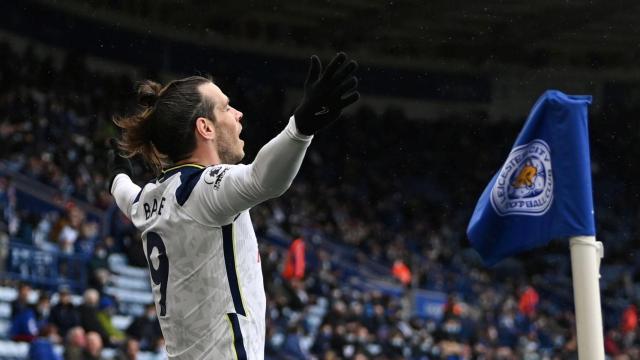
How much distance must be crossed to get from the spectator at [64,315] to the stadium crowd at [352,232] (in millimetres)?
16

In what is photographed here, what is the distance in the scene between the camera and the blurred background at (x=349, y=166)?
577 inches

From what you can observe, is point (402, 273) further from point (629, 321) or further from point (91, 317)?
point (91, 317)

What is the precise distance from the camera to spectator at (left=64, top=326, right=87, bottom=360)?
10734mm

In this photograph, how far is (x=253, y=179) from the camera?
2645 mm

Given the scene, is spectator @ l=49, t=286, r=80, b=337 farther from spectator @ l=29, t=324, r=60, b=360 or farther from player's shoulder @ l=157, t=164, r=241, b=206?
player's shoulder @ l=157, t=164, r=241, b=206

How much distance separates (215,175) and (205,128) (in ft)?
1.15

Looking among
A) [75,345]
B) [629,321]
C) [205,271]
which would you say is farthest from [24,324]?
[629,321]

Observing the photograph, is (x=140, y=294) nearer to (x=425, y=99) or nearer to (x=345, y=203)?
(x=345, y=203)

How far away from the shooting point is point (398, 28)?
27.2 m

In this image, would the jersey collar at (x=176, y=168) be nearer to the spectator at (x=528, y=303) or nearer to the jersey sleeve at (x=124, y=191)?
the jersey sleeve at (x=124, y=191)

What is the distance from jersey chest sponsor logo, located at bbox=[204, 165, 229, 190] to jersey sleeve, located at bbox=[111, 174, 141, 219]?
0.79 metres

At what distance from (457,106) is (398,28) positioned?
3517 millimetres

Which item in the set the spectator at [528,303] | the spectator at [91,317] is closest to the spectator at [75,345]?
the spectator at [91,317]

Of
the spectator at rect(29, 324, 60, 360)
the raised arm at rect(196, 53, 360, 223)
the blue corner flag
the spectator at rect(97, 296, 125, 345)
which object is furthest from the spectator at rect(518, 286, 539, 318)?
the raised arm at rect(196, 53, 360, 223)
